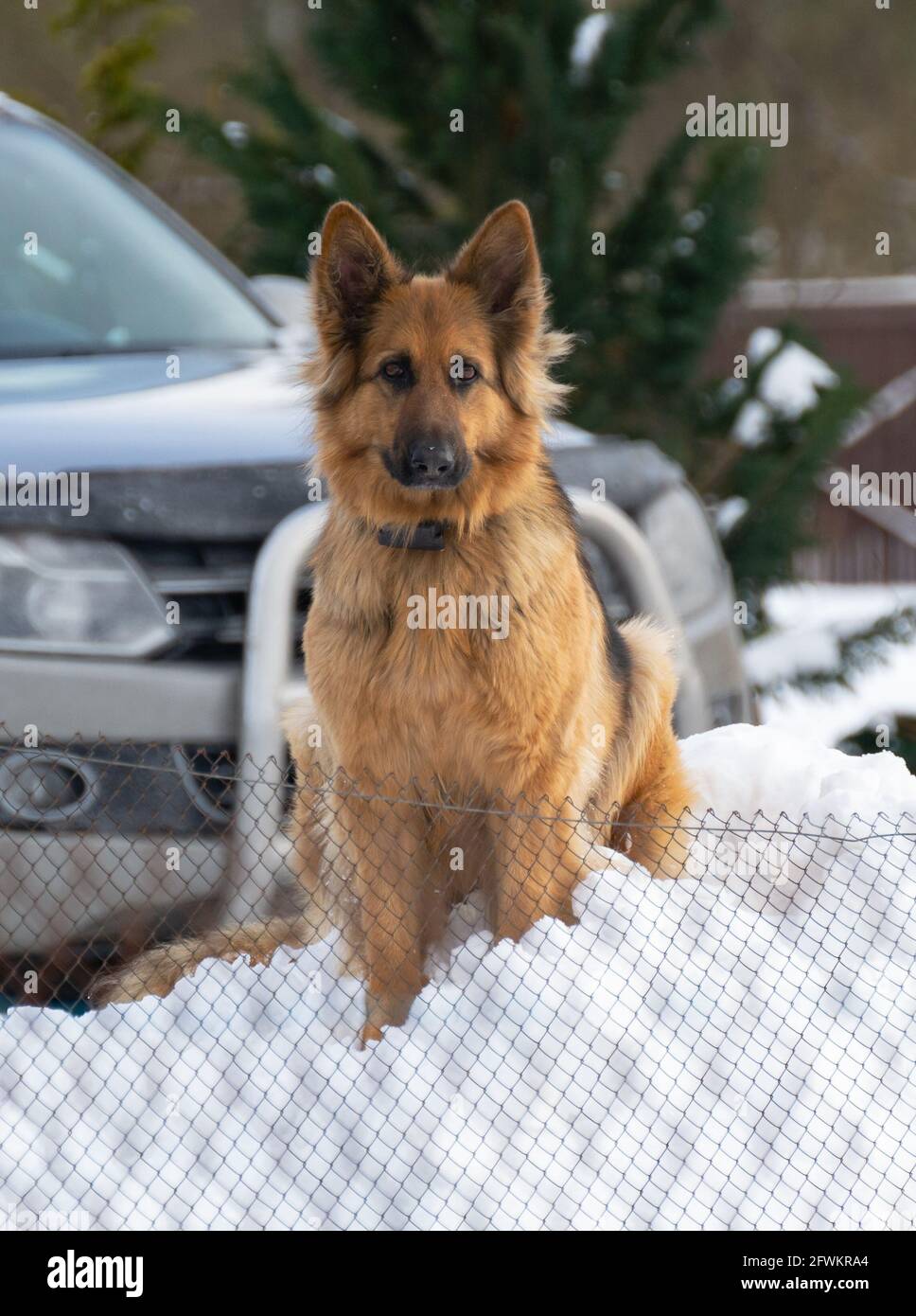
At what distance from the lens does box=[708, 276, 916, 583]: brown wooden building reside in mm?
15695

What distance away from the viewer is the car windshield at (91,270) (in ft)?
17.4

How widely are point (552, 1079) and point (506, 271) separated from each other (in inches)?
83.3

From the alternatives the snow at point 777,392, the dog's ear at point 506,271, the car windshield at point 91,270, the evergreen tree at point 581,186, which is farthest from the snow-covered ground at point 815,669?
the dog's ear at point 506,271

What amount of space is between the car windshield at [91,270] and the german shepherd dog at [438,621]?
1.79 m

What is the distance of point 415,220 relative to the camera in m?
8.52

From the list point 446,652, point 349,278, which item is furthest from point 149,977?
point 349,278

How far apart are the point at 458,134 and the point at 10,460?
4.90 m

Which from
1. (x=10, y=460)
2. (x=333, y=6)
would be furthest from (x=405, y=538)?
(x=333, y=6)

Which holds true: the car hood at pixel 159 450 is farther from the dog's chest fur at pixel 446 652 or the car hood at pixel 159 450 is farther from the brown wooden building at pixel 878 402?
the brown wooden building at pixel 878 402

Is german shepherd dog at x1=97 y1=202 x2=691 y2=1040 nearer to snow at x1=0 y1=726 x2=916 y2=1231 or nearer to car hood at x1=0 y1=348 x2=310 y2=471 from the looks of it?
snow at x1=0 y1=726 x2=916 y2=1231

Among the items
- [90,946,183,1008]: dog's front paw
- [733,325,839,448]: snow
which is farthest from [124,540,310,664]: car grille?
[733,325,839,448]: snow

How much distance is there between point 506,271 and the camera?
12.4 ft

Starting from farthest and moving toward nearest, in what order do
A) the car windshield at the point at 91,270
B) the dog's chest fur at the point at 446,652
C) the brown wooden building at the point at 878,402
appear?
the brown wooden building at the point at 878,402
the car windshield at the point at 91,270
the dog's chest fur at the point at 446,652

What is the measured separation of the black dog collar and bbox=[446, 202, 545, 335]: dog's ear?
1.92ft
